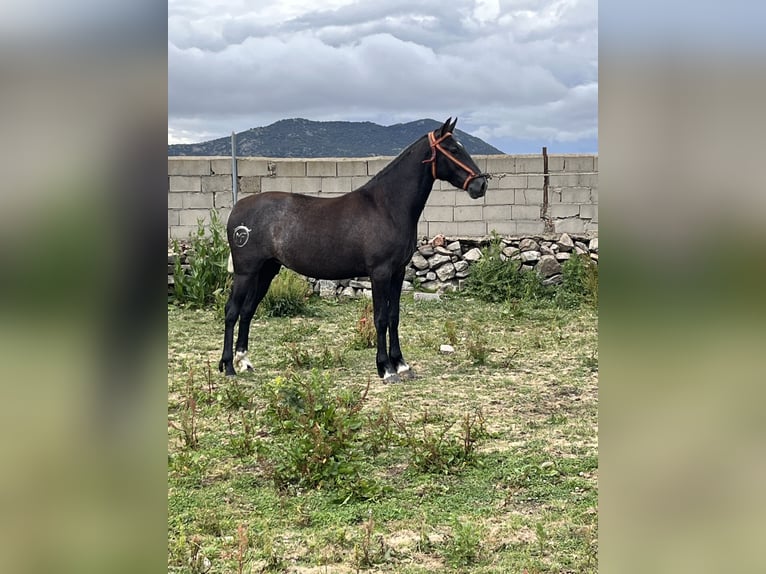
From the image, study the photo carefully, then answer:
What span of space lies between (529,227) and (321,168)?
3.01 meters

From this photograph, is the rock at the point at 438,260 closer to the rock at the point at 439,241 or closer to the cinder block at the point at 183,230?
the rock at the point at 439,241

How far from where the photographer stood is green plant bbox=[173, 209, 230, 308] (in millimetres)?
9445

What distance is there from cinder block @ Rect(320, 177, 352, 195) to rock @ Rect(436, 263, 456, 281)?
1699mm

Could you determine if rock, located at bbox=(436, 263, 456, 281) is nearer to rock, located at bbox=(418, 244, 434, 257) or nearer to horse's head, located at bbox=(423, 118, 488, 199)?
rock, located at bbox=(418, 244, 434, 257)

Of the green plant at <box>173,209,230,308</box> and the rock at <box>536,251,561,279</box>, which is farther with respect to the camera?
the rock at <box>536,251,561,279</box>

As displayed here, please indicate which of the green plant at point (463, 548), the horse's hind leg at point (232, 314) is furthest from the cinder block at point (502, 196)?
the green plant at point (463, 548)

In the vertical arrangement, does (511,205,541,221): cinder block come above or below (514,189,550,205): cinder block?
below

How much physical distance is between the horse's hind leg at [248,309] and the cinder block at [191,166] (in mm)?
4519

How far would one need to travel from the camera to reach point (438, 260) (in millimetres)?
10219

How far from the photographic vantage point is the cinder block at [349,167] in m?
10.4

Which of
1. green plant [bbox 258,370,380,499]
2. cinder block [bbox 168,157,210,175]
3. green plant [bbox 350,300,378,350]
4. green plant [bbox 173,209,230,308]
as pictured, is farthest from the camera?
cinder block [bbox 168,157,210,175]

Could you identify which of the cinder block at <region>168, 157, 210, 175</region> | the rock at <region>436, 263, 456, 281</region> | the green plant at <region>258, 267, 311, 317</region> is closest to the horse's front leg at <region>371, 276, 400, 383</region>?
the green plant at <region>258, 267, 311, 317</region>
